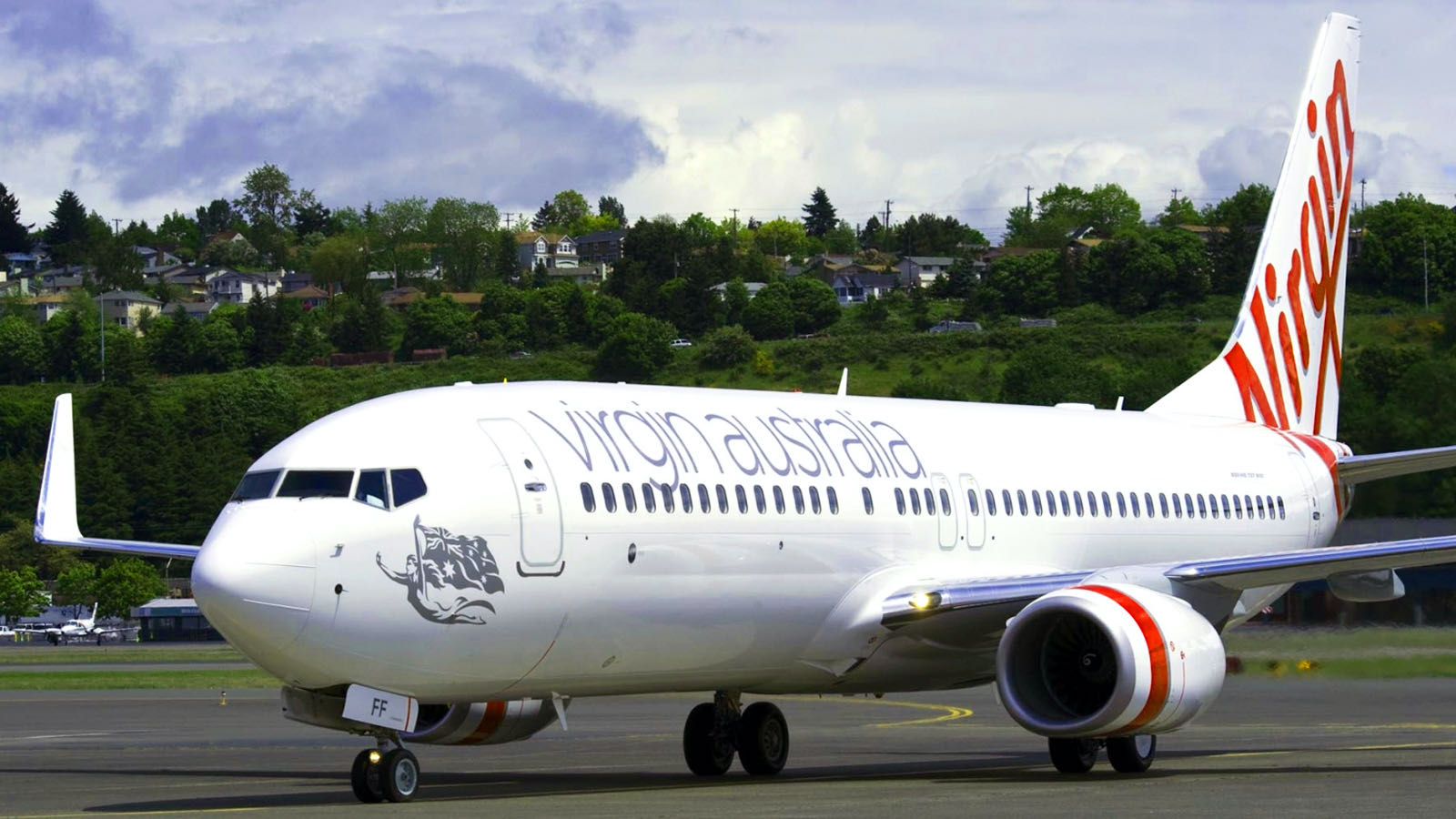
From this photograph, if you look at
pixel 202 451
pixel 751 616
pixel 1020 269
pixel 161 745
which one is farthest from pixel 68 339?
pixel 751 616

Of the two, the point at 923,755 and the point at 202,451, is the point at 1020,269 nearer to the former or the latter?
the point at 202,451

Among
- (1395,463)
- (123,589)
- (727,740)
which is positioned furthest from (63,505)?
(123,589)

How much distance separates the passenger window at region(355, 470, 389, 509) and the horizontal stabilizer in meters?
14.2

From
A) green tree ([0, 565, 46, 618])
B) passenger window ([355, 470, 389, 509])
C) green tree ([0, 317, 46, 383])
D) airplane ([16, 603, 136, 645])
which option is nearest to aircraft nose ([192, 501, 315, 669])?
passenger window ([355, 470, 389, 509])

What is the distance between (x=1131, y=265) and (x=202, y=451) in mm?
69531

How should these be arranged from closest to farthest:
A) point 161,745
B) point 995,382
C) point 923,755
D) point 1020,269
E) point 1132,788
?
point 1132,788
point 923,755
point 161,745
point 995,382
point 1020,269

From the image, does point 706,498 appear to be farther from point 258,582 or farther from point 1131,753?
point 1131,753

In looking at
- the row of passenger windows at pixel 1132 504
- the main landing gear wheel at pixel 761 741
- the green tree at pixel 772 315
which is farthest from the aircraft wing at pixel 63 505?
the green tree at pixel 772 315

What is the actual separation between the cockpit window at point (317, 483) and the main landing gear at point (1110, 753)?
28.2 ft

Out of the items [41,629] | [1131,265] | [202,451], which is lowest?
[41,629]

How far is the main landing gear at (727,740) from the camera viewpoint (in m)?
23.2

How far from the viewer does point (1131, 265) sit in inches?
5969

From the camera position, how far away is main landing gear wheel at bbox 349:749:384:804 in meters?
17.7

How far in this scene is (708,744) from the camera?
75.9 ft
